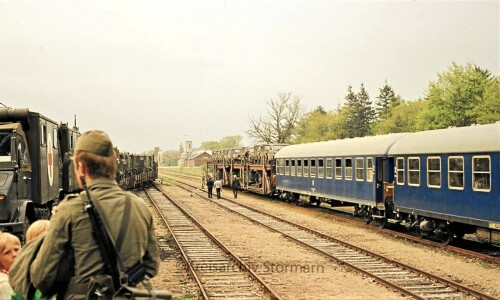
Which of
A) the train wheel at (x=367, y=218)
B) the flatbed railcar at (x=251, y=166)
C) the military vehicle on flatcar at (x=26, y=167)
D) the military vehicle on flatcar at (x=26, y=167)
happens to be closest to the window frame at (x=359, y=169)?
the train wheel at (x=367, y=218)

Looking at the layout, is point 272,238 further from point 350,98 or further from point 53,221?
point 350,98

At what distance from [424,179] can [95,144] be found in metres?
15.2

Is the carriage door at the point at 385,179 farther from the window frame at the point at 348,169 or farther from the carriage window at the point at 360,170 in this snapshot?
the window frame at the point at 348,169

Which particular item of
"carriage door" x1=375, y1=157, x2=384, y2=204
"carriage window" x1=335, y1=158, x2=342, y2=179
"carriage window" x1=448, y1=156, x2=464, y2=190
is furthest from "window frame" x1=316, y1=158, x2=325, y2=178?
"carriage window" x1=448, y1=156, x2=464, y2=190

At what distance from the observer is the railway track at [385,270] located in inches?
422

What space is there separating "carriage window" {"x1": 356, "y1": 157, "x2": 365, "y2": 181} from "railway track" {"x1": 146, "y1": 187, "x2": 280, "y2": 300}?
622 cm

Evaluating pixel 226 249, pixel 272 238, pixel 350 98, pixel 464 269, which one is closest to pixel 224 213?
pixel 272 238

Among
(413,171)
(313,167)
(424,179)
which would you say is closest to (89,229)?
(424,179)

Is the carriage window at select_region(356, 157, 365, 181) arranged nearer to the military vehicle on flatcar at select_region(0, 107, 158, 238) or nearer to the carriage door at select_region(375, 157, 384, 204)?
the carriage door at select_region(375, 157, 384, 204)

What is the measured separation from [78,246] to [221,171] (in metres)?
50.6

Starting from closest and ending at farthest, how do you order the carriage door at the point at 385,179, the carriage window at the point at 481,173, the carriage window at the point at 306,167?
the carriage window at the point at 481,173, the carriage door at the point at 385,179, the carriage window at the point at 306,167

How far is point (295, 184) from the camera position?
31.5 m

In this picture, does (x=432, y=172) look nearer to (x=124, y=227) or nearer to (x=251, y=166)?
A: (x=124, y=227)

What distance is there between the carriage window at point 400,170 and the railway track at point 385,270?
309 centimetres
